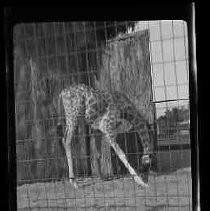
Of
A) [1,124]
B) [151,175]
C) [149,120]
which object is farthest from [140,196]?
[1,124]

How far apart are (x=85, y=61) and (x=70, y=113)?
0.48ft

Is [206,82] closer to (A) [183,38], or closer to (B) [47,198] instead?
(A) [183,38]

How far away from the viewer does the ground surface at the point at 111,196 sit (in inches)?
49.0

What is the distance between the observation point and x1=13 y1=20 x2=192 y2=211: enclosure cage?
1231 millimetres

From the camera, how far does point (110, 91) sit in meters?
1.25

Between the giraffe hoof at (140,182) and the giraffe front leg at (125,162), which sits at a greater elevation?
the giraffe front leg at (125,162)

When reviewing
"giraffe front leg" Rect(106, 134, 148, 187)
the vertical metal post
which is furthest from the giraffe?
the vertical metal post

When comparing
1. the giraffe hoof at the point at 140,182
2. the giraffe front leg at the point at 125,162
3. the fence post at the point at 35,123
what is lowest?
the giraffe hoof at the point at 140,182

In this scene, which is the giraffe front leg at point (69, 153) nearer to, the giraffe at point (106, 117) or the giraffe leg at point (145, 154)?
the giraffe at point (106, 117)

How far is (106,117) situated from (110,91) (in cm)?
7

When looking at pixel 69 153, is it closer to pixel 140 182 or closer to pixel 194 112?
pixel 140 182

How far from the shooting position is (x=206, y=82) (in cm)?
118

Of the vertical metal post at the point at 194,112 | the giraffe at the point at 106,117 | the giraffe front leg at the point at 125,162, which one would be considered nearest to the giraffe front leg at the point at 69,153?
the giraffe at the point at 106,117

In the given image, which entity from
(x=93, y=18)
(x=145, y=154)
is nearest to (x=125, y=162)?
(x=145, y=154)
